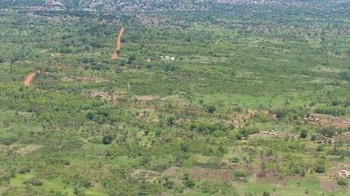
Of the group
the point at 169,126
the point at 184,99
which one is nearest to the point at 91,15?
the point at 184,99

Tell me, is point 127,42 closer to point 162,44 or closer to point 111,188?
point 162,44

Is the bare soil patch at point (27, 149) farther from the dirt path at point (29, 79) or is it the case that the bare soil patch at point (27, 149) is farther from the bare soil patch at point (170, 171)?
the dirt path at point (29, 79)

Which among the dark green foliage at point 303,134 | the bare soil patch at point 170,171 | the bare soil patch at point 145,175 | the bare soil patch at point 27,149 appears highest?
the dark green foliage at point 303,134

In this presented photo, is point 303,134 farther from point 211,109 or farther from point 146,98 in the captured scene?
point 146,98

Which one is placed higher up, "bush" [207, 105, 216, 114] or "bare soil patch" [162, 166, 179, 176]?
"bush" [207, 105, 216, 114]

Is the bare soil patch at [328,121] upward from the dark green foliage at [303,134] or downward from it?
downward

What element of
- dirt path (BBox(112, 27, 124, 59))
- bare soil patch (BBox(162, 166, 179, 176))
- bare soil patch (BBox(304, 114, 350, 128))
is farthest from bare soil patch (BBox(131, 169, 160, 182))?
dirt path (BBox(112, 27, 124, 59))

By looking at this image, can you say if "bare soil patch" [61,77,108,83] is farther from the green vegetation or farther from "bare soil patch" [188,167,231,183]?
"bare soil patch" [188,167,231,183]

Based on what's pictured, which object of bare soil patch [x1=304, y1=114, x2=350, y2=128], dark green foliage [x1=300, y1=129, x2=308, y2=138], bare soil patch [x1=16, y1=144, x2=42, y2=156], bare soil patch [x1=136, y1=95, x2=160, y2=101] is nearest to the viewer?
bare soil patch [x1=16, y1=144, x2=42, y2=156]

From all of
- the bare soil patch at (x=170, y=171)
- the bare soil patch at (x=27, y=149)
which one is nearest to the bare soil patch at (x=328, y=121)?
the bare soil patch at (x=170, y=171)

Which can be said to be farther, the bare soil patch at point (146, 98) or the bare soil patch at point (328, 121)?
the bare soil patch at point (146, 98)
